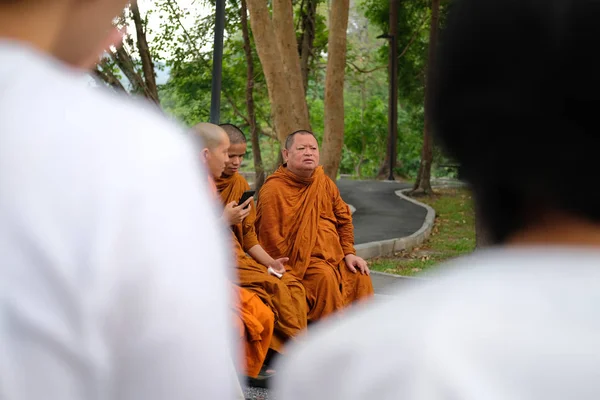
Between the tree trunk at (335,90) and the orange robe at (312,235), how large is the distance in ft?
19.5

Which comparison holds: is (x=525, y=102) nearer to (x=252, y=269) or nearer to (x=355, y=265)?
(x=252, y=269)

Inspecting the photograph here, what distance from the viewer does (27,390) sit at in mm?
775

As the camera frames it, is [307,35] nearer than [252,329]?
No

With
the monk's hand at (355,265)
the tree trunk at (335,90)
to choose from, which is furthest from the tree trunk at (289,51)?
the monk's hand at (355,265)

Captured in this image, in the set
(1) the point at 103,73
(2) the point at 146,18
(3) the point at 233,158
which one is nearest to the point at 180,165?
(3) the point at 233,158

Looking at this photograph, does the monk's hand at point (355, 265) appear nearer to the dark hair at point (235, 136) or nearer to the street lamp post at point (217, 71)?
the dark hair at point (235, 136)

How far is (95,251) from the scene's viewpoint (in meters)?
0.75

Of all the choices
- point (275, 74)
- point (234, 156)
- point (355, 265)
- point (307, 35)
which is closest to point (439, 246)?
point (275, 74)

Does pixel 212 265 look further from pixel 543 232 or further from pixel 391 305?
pixel 543 232

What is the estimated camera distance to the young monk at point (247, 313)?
16.3ft

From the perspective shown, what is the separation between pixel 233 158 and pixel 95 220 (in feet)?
16.6

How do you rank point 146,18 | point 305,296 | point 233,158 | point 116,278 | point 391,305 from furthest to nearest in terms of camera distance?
point 146,18 < point 305,296 < point 233,158 < point 391,305 < point 116,278

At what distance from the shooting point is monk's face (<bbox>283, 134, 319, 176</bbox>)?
649 centimetres

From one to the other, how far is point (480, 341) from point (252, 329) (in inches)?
185
